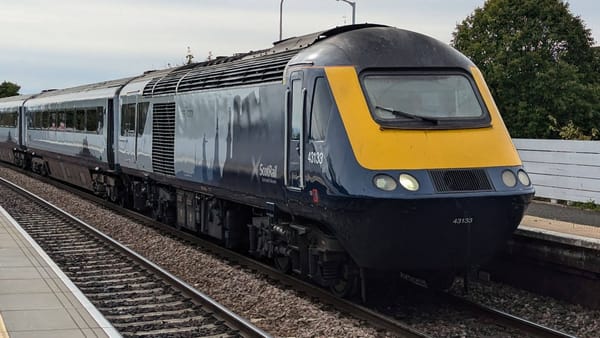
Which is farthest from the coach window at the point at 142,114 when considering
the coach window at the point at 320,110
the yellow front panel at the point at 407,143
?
the yellow front panel at the point at 407,143

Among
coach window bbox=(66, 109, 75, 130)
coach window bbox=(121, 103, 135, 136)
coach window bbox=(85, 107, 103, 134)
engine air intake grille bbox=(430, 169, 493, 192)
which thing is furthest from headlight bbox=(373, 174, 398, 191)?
coach window bbox=(66, 109, 75, 130)

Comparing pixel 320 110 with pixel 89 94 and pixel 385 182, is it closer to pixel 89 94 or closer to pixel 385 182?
pixel 385 182

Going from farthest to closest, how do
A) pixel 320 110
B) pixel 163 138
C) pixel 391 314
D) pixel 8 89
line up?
1. pixel 8 89
2. pixel 163 138
3. pixel 391 314
4. pixel 320 110

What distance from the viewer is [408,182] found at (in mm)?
8469

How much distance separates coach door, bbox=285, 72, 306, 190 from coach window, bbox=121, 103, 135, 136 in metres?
8.63

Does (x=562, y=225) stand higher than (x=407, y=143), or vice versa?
(x=407, y=143)

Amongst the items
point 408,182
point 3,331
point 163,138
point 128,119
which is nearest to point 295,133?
point 408,182

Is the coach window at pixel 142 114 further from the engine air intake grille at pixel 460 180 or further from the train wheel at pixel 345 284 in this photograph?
the engine air intake grille at pixel 460 180

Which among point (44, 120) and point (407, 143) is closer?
point (407, 143)

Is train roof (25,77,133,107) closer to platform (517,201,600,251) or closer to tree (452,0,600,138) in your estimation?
platform (517,201,600,251)

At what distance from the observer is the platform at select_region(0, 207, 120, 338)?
751 centimetres

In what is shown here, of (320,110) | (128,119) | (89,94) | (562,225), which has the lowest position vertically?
(562,225)

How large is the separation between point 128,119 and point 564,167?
964 centimetres

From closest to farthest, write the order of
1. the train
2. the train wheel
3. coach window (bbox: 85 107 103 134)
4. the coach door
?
the train, the train wheel, the coach door, coach window (bbox: 85 107 103 134)
